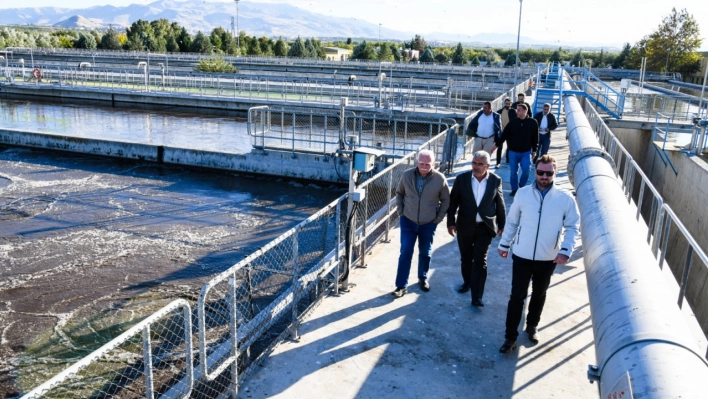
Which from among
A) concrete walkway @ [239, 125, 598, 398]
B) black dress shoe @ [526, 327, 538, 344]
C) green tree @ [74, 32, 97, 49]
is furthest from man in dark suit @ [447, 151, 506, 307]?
green tree @ [74, 32, 97, 49]

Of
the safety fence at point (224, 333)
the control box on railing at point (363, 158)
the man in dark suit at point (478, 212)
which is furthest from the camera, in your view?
the control box on railing at point (363, 158)

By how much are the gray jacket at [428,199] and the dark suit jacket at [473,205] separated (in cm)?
11

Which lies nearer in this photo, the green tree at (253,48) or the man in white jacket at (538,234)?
the man in white jacket at (538,234)

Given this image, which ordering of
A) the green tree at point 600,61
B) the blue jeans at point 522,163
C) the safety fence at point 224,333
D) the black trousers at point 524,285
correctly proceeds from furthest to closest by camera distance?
the green tree at point 600,61
the blue jeans at point 522,163
the black trousers at point 524,285
the safety fence at point 224,333

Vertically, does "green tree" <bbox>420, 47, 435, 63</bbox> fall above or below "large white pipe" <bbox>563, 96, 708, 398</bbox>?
above

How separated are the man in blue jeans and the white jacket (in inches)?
204

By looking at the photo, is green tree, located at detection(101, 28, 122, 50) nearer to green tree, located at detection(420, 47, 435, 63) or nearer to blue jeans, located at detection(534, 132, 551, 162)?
green tree, located at detection(420, 47, 435, 63)

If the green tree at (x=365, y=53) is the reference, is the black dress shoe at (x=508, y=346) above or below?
below

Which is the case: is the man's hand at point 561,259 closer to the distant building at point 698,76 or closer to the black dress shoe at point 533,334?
the black dress shoe at point 533,334

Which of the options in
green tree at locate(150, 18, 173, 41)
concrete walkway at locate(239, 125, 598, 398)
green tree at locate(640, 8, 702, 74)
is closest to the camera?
concrete walkway at locate(239, 125, 598, 398)

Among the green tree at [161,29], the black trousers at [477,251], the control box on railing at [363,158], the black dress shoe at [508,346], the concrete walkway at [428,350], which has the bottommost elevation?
the concrete walkway at [428,350]

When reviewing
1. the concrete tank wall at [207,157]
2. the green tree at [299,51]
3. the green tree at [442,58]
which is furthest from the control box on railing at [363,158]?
the green tree at [442,58]

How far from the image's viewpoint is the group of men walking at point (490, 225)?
17.4ft

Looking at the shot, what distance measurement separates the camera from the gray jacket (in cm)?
648
